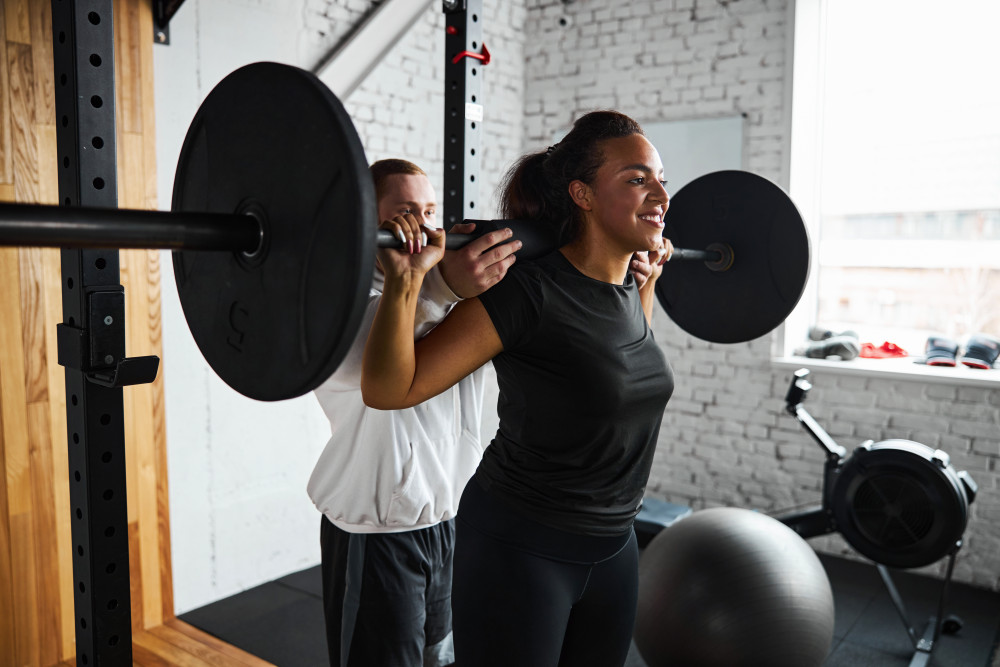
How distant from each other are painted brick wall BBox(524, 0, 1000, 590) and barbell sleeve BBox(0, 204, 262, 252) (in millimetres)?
3259

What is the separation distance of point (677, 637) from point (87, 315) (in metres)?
1.76

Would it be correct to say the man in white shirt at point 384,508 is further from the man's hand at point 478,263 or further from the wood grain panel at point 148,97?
the wood grain panel at point 148,97

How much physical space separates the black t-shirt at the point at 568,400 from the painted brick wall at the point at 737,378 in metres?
2.64

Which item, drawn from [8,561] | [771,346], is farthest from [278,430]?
[771,346]

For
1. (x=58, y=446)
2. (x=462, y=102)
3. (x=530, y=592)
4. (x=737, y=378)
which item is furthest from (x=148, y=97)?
(x=737, y=378)

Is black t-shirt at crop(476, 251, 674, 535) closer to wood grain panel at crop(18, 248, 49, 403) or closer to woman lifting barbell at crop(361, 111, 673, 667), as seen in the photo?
woman lifting barbell at crop(361, 111, 673, 667)

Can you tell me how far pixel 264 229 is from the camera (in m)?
0.92

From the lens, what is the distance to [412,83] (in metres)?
3.68

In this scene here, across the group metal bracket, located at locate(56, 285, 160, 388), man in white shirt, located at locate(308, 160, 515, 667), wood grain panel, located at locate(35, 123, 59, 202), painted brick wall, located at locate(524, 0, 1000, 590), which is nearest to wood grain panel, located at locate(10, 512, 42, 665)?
wood grain panel, located at locate(35, 123, 59, 202)

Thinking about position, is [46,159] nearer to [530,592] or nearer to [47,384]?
[47,384]

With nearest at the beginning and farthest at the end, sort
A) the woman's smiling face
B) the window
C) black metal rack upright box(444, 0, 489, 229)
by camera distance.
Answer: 1. the woman's smiling face
2. black metal rack upright box(444, 0, 489, 229)
3. the window

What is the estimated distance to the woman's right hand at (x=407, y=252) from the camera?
1020mm

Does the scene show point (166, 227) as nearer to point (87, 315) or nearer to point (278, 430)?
point (87, 315)

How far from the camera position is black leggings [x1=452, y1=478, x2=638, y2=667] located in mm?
1235
